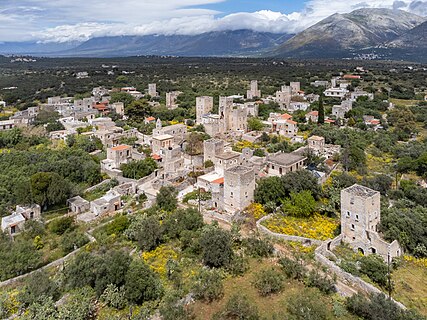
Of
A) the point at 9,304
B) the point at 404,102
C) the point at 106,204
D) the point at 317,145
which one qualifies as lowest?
the point at 9,304

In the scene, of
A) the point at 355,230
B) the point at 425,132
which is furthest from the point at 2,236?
the point at 425,132

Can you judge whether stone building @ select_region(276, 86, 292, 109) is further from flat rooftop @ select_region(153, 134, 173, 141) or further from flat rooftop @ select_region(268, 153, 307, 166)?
flat rooftop @ select_region(268, 153, 307, 166)

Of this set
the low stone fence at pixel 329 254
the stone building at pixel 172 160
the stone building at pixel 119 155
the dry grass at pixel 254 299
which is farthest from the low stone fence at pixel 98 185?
the dry grass at pixel 254 299

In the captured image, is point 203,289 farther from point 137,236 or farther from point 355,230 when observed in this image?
point 355,230

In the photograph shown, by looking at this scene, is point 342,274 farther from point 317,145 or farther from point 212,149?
point 317,145

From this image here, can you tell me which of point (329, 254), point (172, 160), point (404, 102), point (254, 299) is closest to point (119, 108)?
point (172, 160)

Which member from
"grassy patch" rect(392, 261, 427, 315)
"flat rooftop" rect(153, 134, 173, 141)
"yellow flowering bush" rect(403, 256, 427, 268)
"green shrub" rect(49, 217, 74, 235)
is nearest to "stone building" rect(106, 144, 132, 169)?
"flat rooftop" rect(153, 134, 173, 141)

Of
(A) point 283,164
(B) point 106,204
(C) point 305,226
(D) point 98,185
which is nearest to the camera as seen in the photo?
(C) point 305,226
